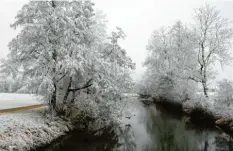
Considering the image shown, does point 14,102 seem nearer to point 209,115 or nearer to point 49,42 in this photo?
point 49,42

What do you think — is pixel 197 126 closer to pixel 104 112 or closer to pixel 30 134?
pixel 104 112

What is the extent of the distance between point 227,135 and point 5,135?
1395 cm

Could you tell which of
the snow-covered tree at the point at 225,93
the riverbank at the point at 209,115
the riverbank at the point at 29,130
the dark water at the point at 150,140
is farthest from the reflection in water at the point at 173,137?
the riverbank at the point at 29,130

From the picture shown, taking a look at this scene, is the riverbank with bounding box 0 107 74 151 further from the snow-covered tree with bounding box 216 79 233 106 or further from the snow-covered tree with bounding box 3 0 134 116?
the snow-covered tree with bounding box 216 79 233 106

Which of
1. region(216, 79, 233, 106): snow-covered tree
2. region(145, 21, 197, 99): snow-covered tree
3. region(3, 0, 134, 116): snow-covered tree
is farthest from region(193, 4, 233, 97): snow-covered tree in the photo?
region(3, 0, 134, 116): snow-covered tree

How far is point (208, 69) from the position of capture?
86.0ft

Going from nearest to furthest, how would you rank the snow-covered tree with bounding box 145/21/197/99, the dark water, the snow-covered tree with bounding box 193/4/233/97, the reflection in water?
the dark water, the reflection in water, the snow-covered tree with bounding box 193/4/233/97, the snow-covered tree with bounding box 145/21/197/99

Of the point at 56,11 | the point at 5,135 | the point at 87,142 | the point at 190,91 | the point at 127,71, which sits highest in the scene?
the point at 56,11

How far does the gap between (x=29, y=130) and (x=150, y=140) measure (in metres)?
7.34

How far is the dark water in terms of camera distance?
1244 centimetres

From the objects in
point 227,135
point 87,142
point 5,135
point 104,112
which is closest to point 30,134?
point 5,135

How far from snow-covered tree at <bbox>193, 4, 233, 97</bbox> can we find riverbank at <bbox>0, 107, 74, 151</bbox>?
A: 16.8 m

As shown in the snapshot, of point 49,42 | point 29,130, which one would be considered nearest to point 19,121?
point 29,130

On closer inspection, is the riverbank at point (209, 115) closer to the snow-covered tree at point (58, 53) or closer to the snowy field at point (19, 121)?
the snow-covered tree at point (58, 53)
